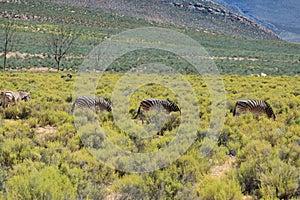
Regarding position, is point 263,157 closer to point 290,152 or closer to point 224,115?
point 290,152

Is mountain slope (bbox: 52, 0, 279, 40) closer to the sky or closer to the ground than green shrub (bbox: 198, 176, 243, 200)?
closer to the sky

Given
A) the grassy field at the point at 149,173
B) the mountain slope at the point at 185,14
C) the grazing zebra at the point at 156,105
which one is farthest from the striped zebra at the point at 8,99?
the mountain slope at the point at 185,14

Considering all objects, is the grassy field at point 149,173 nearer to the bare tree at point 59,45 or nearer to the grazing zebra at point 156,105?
the grazing zebra at point 156,105

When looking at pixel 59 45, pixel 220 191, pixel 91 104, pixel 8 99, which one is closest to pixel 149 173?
pixel 220 191

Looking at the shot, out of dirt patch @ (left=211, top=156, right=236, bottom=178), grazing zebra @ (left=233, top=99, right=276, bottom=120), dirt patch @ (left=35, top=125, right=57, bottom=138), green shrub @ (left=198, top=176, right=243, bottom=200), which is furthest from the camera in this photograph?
grazing zebra @ (left=233, top=99, right=276, bottom=120)

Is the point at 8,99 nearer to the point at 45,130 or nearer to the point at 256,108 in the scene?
the point at 45,130

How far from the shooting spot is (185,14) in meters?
143

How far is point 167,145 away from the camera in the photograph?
282 inches

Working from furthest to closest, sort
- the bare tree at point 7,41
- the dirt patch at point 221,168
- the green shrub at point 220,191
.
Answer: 1. the bare tree at point 7,41
2. the dirt patch at point 221,168
3. the green shrub at point 220,191

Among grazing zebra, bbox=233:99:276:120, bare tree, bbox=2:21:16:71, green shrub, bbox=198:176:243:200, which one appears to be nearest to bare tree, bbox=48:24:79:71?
bare tree, bbox=2:21:16:71

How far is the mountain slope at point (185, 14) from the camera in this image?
11944 cm

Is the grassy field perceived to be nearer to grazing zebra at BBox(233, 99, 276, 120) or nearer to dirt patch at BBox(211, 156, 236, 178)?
dirt patch at BBox(211, 156, 236, 178)

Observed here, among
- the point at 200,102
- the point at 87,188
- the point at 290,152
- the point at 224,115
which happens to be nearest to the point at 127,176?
the point at 87,188

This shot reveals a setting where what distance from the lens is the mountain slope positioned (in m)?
119
